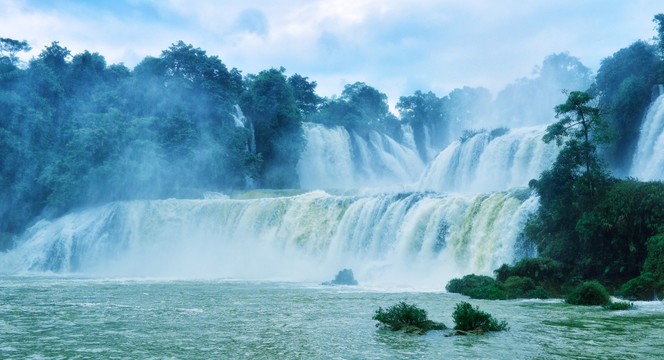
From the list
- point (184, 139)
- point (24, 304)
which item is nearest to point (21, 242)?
point (184, 139)

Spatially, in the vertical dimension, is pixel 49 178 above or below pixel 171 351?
above

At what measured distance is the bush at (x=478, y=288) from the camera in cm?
1539

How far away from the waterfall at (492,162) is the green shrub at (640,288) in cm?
1197

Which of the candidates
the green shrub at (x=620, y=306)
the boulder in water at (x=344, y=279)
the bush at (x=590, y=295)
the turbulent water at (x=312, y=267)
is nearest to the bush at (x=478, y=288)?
the turbulent water at (x=312, y=267)

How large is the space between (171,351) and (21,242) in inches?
1394

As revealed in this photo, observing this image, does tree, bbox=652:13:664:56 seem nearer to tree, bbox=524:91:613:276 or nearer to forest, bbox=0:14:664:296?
forest, bbox=0:14:664:296

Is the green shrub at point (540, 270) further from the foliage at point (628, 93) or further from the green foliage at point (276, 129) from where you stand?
the green foliage at point (276, 129)

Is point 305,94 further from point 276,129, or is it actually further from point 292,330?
point 292,330

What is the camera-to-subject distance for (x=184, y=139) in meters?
42.2

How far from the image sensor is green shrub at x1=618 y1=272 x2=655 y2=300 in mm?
14547

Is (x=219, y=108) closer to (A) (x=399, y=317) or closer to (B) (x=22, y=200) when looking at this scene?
(B) (x=22, y=200)

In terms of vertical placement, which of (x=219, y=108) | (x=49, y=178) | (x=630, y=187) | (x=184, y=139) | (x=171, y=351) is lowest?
(x=171, y=351)

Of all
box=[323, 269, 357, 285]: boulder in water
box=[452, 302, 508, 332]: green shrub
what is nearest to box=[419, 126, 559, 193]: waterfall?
box=[323, 269, 357, 285]: boulder in water

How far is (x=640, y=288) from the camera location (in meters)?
14.7
